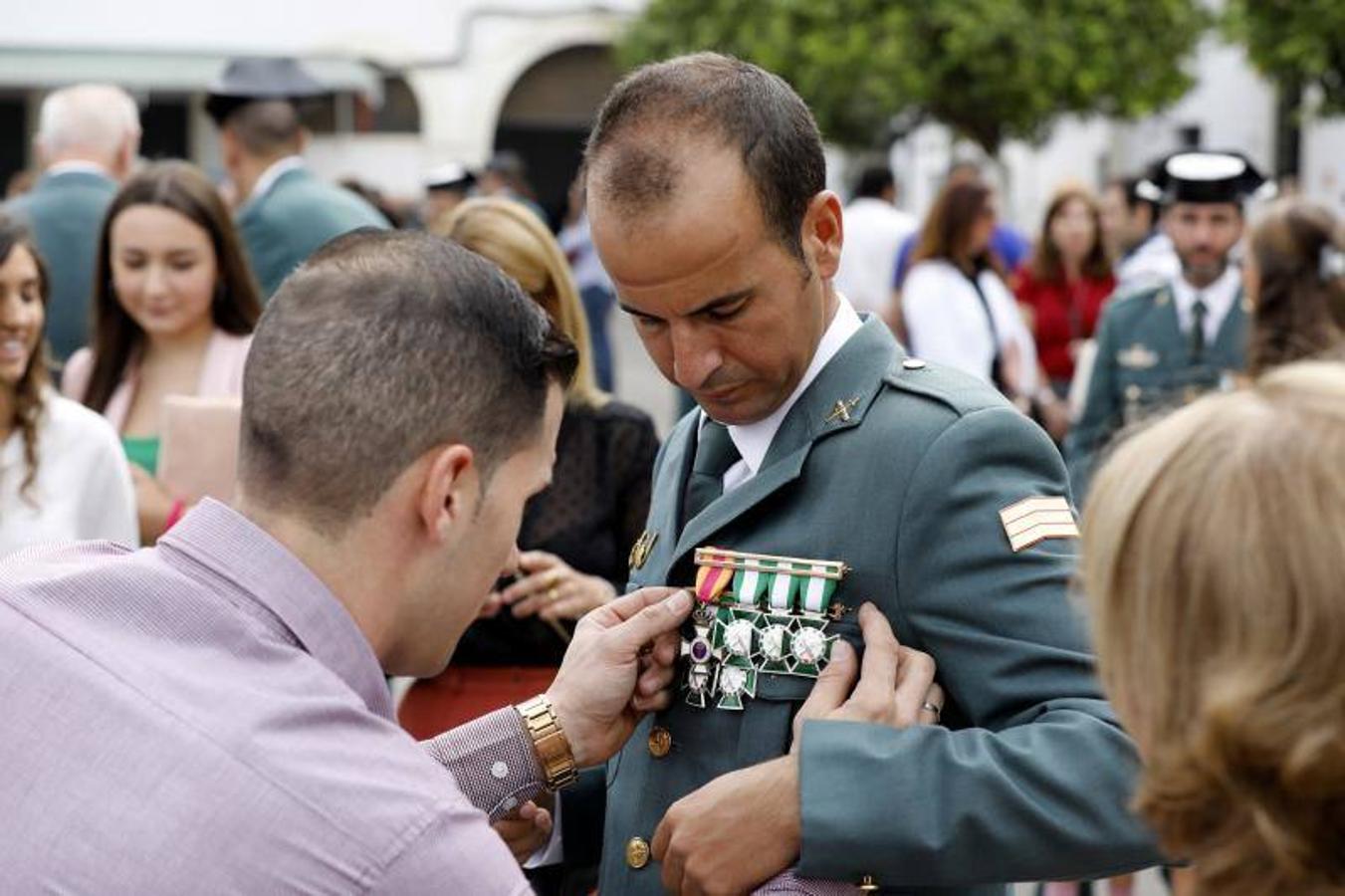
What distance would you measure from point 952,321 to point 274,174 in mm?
2924

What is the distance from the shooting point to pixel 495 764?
2436 mm

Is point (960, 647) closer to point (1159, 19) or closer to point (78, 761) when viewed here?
point (78, 761)

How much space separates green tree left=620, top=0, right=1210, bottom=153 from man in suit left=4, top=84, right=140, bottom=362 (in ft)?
56.1

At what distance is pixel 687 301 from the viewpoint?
2.34m

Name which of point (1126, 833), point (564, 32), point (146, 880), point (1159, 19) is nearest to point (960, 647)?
point (1126, 833)

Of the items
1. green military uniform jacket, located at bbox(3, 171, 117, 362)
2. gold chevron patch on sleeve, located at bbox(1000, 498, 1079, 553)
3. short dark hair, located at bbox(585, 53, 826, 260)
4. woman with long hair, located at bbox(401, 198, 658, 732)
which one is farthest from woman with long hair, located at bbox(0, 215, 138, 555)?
gold chevron patch on sleeve, located at bbox(1000, 498, 1079, 553)

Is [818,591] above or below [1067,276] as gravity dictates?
above

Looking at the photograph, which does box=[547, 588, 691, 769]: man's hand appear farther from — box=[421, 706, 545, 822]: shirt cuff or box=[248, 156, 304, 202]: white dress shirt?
box=[248, 156, 304, 202]: white dress shirt

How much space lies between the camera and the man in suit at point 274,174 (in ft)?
20.1

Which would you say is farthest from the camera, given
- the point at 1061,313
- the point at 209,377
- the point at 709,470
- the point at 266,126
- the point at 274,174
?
the point at 1061,313

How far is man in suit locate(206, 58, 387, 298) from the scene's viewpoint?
6.12 metres

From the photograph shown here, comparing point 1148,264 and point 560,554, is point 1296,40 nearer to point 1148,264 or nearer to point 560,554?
point 1148,264

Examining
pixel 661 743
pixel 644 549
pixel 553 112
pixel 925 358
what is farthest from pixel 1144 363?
pixel 553 112

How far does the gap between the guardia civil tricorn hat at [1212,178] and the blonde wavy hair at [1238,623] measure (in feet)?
19.1
